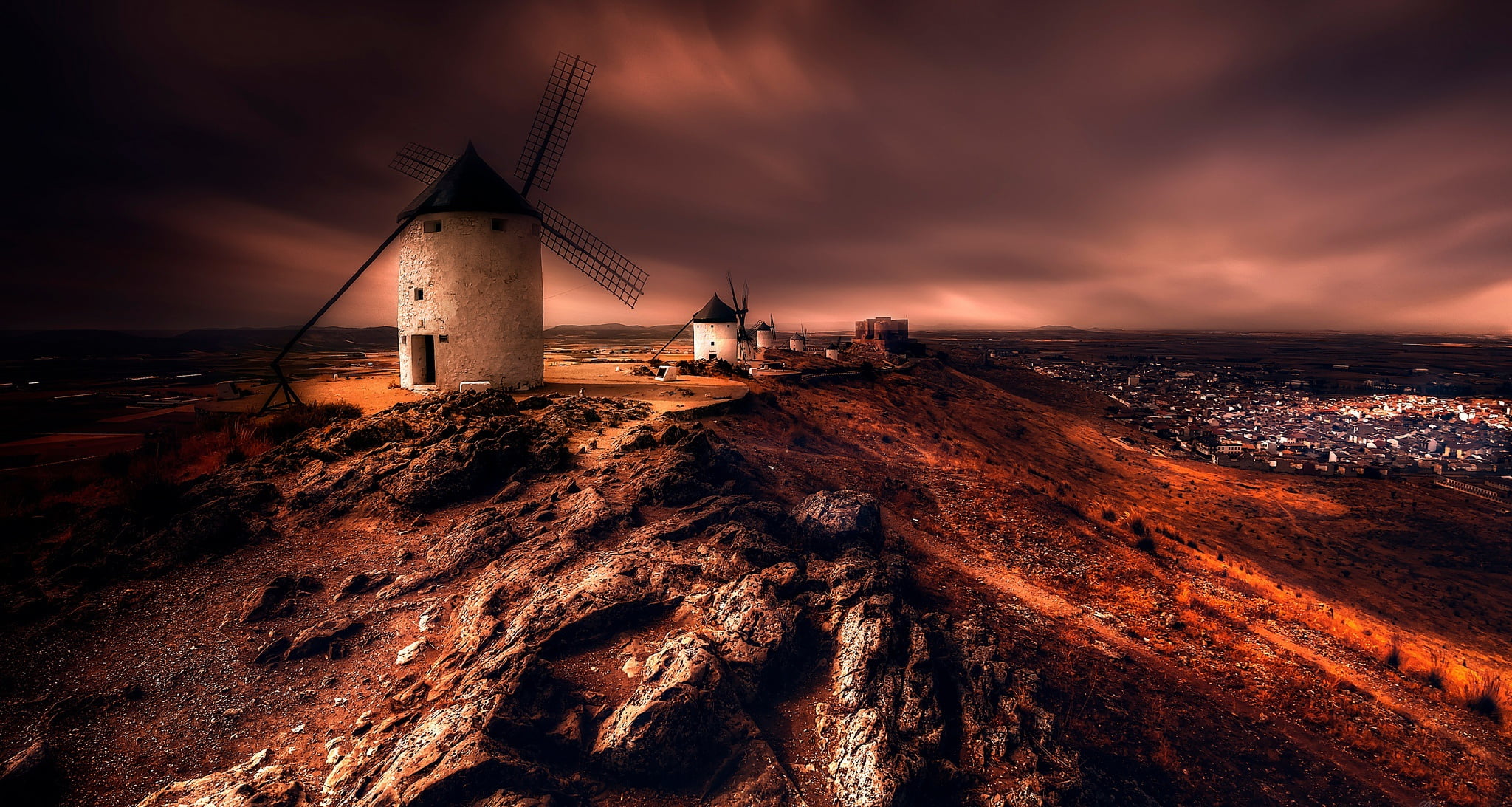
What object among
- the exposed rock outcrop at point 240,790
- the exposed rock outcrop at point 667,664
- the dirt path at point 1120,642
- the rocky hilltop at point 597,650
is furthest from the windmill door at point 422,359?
the dirt path at point 1120,642

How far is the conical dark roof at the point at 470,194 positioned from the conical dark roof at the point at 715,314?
60.7ft

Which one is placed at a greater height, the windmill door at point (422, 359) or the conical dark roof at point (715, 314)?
the conical dark roof at point (715, 314)

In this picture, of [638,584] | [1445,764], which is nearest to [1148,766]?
[1445,764]

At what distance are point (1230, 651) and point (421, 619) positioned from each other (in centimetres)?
1436

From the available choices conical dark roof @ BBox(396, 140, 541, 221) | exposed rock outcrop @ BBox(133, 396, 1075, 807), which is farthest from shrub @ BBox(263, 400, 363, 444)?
conical dark roof @ BBox(396, 140, 541, 221)

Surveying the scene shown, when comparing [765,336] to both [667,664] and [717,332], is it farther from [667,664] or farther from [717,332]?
[667,664]

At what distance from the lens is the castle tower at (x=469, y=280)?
14.6m

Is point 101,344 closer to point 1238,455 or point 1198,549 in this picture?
point 1198,549

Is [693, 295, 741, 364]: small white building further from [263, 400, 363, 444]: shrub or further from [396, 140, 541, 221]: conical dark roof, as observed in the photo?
[263, 400, 363, 444]: shrub

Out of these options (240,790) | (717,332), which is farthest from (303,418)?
(717,332)

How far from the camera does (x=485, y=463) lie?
10.3m

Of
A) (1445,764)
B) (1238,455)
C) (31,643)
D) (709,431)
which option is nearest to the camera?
(31,643)

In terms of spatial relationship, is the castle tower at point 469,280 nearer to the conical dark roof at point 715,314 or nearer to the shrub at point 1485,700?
the conical dark roof at point 715,314

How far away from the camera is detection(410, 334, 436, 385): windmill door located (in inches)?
610
